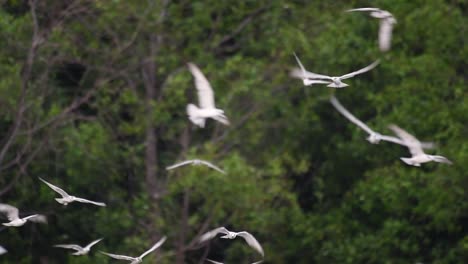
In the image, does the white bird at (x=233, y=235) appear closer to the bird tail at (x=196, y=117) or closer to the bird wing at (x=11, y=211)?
the bird tail at (x=196, y=117)

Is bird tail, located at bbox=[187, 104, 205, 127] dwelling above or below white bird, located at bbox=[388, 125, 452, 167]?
above

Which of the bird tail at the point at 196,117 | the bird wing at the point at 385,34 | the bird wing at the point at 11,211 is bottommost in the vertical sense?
the bird wing at the point at 11,211

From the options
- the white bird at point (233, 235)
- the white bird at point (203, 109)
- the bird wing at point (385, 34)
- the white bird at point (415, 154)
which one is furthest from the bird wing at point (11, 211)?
the bird wing at point (385, 34)

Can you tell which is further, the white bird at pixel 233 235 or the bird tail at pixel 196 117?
the bird tail at pixel 196 117

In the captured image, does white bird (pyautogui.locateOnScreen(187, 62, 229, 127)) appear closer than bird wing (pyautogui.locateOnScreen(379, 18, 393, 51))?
Yes

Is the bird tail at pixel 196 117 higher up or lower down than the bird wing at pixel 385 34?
lower down

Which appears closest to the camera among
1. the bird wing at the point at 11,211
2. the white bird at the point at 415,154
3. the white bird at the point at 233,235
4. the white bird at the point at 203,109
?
the white bird at the point at 233,235

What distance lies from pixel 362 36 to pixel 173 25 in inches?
117

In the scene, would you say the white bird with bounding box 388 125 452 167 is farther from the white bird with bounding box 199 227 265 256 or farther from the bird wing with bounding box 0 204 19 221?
the bird wing with bounding box 0 204 19 221

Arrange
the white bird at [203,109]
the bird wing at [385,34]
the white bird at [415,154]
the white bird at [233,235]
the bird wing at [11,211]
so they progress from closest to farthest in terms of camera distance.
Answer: the white bird at [233,235]
the white bird at [203,109]
the bird wing at [385,34]
the white bird at [415,154]
the bird wing at [11,211]

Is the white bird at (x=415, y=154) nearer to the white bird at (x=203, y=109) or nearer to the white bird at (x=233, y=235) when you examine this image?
the white bird at (x=233, y=235)

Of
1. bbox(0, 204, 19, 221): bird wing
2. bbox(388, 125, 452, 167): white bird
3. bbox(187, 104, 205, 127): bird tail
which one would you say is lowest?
bbox(0, 204, 19, 221): bird wing

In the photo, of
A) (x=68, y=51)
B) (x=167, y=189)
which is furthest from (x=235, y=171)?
(x=68, y=51)

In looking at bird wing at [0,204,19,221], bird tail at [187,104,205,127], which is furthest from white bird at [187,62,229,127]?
bird wing at [0,204,19,221]
